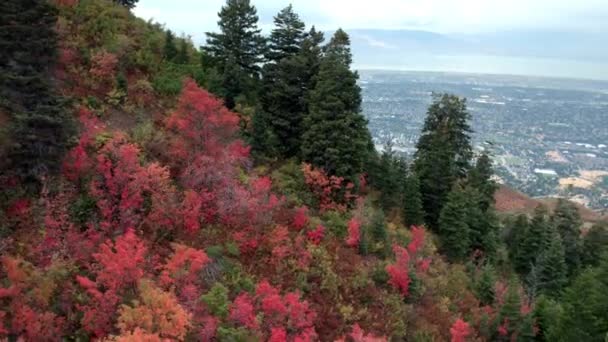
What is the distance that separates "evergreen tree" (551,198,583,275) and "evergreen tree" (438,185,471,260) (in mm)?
11971

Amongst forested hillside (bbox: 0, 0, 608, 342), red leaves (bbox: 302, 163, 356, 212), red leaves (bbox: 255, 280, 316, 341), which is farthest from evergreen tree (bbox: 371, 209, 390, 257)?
red leaves (bbox: 255, 280, 316, 341)

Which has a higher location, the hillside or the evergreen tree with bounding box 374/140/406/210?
the evergreen tree with bounding box 374/140/406/210

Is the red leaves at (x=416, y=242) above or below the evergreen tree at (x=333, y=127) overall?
below

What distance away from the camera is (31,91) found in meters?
19.3

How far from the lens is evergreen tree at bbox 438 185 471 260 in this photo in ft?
115

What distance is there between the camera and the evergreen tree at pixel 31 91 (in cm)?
1867

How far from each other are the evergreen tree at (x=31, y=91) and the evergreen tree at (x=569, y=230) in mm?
39891

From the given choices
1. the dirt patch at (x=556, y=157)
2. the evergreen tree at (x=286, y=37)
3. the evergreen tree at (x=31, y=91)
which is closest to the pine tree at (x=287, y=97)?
the evergreen tree at (x=286, y=37)

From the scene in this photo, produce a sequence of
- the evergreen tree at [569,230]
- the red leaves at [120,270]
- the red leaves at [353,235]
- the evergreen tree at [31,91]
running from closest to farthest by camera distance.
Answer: the red leaves at [120,270]
the evergreen tree at [31,91]
the red leaves at [353,235]
the evergreen tree at [569,230]

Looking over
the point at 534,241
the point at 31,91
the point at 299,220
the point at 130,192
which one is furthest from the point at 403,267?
the point at 534,241

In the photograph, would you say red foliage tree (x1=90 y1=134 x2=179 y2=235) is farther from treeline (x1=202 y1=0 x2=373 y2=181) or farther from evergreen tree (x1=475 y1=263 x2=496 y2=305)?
evergreen tree (x1=475 y1=263 x2=496 y2=305)

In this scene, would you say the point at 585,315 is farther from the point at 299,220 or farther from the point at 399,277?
the point at 299,220

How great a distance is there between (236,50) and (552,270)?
3071 centimetres

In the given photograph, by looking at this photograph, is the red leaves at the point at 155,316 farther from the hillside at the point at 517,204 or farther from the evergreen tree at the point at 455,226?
the hillside at the point at 517,204
